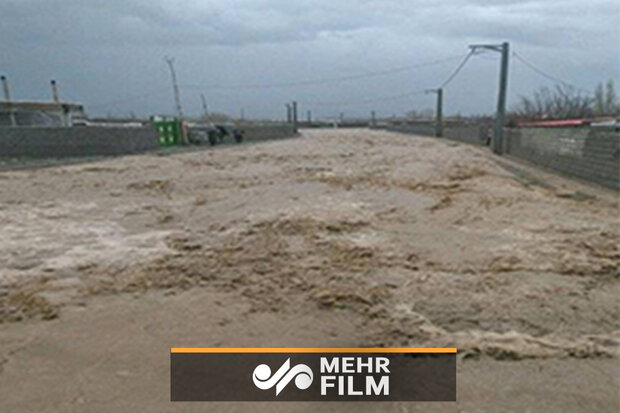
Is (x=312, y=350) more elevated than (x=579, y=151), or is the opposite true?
(x=579, y=151)

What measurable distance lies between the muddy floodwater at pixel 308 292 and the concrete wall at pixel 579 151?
3581mm

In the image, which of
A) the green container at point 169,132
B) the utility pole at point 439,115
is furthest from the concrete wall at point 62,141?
the utility pole at point 439,115

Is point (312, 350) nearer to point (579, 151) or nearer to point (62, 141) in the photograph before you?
point (579, 151)

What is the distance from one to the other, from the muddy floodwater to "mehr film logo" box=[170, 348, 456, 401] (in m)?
0.09

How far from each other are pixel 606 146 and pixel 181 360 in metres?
13.1

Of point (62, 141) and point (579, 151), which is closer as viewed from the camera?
point (579, 151)

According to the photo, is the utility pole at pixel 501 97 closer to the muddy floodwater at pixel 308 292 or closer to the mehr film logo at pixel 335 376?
the muddy floodwater at pixel 308 292

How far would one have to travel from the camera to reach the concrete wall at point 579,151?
37.9 feet

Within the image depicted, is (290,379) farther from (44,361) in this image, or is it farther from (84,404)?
(44,361)

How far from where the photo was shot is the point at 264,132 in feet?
137

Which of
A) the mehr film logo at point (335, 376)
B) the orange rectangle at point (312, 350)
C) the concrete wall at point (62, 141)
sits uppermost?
the concrete wall at point (62, 141)

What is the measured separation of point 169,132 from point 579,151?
2381 centimetres

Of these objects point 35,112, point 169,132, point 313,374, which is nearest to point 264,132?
point 169,132

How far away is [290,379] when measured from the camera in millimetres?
2916
